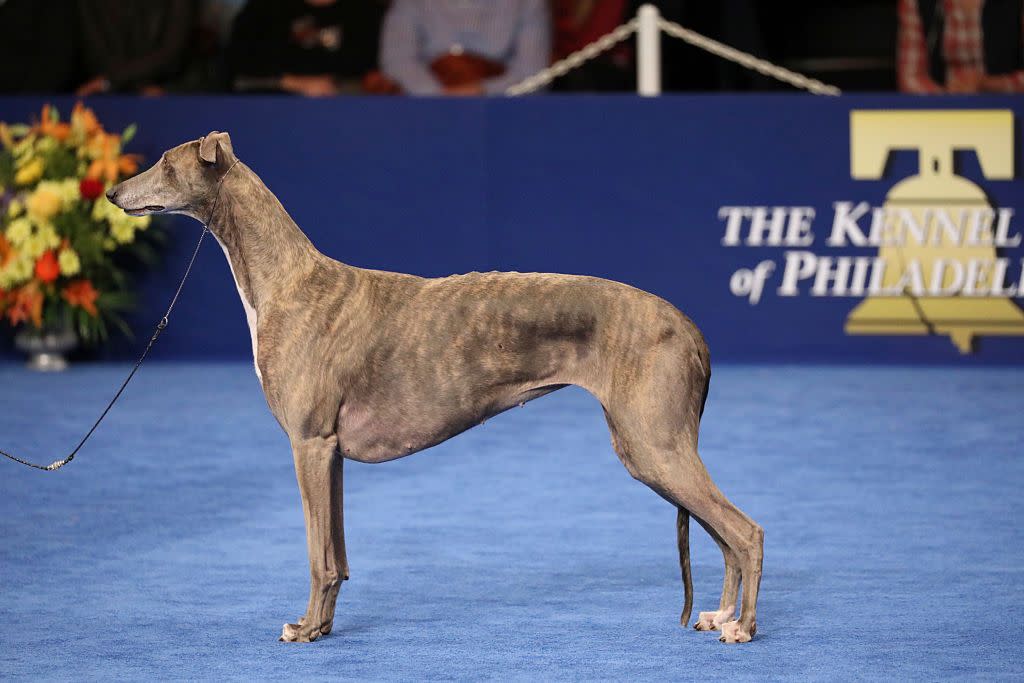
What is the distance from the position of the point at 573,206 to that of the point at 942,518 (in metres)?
4.69

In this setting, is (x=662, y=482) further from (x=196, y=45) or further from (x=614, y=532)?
(x=196, y=45)

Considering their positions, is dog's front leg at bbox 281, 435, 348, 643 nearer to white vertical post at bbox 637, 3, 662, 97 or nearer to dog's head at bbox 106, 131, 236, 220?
dog's head at bbox 106, 131, 236, 220

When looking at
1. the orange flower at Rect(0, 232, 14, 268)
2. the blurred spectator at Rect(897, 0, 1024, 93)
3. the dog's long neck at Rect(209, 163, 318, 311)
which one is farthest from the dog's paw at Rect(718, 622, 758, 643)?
the blurred spectator at Rect(897, 0, 1024, 93)

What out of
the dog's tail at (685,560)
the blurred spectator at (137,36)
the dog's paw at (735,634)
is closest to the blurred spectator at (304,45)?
the blurred spectator at (137,36)

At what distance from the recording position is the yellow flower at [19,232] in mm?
10438

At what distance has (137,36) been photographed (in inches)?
501

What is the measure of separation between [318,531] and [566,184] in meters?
6.13

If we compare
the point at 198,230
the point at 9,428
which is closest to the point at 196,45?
the point at 198,230

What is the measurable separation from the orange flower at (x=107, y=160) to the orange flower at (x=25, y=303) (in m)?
0.81

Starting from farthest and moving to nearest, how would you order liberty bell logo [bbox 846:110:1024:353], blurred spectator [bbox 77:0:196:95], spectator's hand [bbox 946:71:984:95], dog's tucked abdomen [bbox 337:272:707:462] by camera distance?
blurred spectator [bbox 77:0:196:95] → spectator's hand [bbox 946:71:984:95] → liberty bell logo [bbox 846:110:1024:353] → dog's tucked abdomen [bbox 337:272:707:462]

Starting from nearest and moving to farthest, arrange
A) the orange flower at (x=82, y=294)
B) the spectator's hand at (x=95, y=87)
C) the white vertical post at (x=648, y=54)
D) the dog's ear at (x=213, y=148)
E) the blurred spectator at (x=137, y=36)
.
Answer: the dog's ear at (x=213, y=148), the orange flower at (x=82, y=294), the white vertical post at (x=648, y=54), the spectator's hand at (x=95, y=87), the blurred spectator at (x=137, y=36)

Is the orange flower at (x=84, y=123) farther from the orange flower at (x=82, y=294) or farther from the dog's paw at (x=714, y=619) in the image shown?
the dog's paw at (x=714, y=619)

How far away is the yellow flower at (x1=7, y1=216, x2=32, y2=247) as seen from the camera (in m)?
10.4

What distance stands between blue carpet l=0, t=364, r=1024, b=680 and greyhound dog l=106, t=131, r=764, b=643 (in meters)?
0.32
